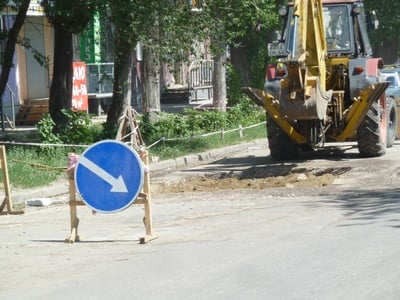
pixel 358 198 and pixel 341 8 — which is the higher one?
pixel 341 8

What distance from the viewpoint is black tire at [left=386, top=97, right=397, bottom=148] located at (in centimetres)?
1967

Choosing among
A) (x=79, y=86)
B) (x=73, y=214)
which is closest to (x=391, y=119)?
(x=79, y=86)

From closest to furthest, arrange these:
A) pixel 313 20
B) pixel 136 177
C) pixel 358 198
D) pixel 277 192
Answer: pixel 136 177
pixel 358 198
pixel 277 192
pixel 313 20

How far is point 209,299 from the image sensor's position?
6926 millimetres

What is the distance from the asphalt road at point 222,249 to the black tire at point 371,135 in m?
3.16

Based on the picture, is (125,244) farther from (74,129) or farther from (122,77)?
(122,77)

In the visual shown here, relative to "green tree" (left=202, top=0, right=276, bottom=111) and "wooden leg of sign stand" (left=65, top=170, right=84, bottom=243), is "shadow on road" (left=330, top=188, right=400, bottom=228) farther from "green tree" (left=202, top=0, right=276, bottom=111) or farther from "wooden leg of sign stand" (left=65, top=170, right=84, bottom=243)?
"green tree" (left=202, top=0, right=276, bottom=111)

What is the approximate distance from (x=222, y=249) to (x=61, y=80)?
39.4 feet

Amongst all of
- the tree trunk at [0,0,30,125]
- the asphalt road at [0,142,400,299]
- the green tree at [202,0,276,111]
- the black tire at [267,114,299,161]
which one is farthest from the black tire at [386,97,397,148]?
the tree trunk at [0,0,30,125]

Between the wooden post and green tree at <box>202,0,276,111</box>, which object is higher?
green tree at <box>202,0,276,111</box>

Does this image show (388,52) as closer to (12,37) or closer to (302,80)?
(12,37)

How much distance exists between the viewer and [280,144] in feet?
58.6

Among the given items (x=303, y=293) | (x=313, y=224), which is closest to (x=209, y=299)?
(x=303, y=293)

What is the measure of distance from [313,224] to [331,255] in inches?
76.2
